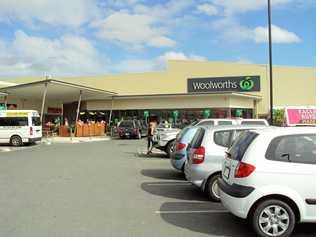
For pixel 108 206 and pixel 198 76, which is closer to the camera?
pixel 108 206

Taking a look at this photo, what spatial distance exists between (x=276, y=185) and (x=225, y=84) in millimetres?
43868

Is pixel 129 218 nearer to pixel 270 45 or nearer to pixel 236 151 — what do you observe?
pixel 236 151

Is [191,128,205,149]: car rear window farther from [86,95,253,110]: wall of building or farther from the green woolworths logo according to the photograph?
the green woolworths logo

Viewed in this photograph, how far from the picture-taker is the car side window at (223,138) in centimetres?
993

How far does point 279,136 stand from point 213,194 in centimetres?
319

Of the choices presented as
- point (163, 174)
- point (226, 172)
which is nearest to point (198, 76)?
point (163, 174)

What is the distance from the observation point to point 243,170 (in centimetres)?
675

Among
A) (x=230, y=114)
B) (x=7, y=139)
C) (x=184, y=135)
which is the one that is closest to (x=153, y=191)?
(x=184, y=135)

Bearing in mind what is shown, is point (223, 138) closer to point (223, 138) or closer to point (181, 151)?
point (223, 138)

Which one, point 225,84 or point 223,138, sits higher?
point 225,84

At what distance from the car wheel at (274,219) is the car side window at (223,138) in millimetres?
3310

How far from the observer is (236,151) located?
7.23 m

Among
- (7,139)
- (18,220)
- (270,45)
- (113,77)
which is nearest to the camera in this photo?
(18,220)

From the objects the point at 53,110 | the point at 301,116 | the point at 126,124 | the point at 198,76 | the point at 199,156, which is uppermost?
the point at 198,76
